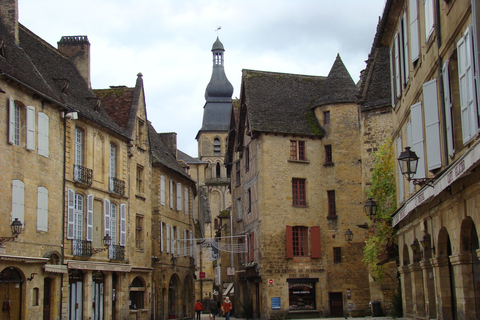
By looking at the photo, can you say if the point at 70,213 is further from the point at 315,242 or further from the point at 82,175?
the point at 315,242

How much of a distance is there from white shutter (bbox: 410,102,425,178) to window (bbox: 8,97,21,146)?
40.3 ft

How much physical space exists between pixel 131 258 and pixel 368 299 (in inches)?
497

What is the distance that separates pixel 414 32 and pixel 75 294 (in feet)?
55.3

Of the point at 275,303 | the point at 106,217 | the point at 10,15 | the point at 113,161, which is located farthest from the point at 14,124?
the point at 275,303

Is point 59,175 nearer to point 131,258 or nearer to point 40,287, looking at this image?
point 40,287

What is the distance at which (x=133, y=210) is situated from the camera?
32562 millimetres

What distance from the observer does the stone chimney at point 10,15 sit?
24734 mm

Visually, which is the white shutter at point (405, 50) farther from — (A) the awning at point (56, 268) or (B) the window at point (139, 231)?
(B) the window at point (139, 231)

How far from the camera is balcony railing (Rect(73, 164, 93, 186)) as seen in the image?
26109 millimetres

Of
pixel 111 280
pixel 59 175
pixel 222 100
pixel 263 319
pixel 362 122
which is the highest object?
pixel 222 100

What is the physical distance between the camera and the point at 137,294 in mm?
33438

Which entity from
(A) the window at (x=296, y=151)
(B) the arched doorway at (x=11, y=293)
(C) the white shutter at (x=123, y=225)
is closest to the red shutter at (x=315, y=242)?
(A) the window at (x=296, y=151)

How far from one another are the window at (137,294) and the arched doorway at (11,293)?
36.8 feet

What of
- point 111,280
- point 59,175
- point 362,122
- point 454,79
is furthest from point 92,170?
point 454,79
